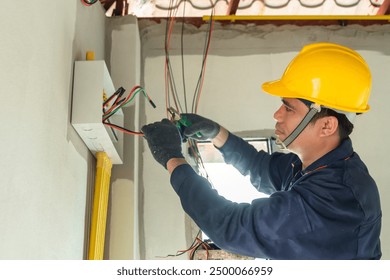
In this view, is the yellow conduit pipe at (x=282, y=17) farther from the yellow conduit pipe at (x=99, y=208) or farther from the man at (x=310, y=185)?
the yellow conduit pipe at (x=99, y=208)

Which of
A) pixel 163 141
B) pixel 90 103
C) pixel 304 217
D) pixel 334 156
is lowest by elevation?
pixel 304 217

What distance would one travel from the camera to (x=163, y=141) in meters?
1.92

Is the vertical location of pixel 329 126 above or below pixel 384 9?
below

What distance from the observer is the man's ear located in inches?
73.6

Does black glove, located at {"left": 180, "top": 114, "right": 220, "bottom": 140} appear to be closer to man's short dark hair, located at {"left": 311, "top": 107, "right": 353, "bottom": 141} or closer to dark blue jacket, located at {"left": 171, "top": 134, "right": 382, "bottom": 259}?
dark blue jacket, located at {"left": 171, "top": 134, "right": 382, "bottom": 259}

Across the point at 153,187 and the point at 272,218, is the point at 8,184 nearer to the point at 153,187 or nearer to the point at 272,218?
the point at 272,218

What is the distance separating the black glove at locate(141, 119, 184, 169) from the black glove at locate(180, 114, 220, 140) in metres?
0.21

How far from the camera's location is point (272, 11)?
125 inches

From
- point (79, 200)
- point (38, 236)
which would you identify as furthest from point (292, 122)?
point (38, 236)

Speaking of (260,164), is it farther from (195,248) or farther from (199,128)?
(195,248)

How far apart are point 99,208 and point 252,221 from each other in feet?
2.58

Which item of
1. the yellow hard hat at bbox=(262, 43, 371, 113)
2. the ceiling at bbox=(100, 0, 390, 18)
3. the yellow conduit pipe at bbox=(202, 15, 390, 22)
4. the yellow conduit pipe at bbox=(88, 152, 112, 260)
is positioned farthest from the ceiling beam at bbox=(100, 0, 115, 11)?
the yellow hard hat at bbox=(262, 43, 371, 113)

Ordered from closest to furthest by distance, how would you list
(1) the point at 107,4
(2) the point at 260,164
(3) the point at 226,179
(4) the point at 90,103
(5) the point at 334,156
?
(5) the point at 334,156
(4) the point at 90,103
(2) the point at 260,164
(3) the point at 226,179
(1) the point at 107,4

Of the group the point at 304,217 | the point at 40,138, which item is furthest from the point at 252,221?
the point at 40,138
